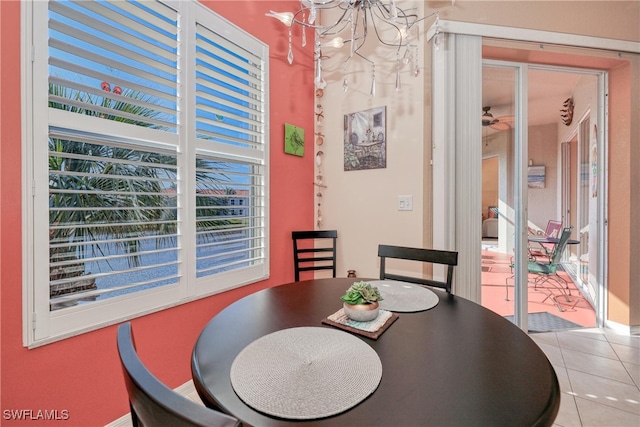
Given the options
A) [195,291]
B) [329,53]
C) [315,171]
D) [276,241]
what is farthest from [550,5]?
[195,291]

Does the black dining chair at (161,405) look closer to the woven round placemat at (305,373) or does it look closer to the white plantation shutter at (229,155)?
the woven round placemat at (305,373)

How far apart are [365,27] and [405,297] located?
1384mm

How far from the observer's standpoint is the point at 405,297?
52.0 inches

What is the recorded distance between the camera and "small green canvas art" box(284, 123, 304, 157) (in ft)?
8.16

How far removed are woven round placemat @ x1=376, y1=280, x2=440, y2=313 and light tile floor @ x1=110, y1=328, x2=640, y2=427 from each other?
1093 millimetres

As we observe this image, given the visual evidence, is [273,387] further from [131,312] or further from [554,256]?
[554,256]

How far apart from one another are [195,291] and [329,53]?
2.42 meters

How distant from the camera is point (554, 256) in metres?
2.65

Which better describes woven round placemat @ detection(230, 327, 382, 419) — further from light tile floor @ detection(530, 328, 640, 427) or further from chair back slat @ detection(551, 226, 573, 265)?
chair back slat @ detection(551, 226, 573, 265)

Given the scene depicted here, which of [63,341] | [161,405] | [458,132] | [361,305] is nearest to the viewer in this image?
[161,405]

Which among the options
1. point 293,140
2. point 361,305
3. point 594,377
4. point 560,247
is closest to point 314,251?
point 293,140

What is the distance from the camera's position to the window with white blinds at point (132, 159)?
126cm

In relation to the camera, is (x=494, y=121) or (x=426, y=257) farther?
(x=494, y=121)

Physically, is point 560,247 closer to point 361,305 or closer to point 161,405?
point 361,305
